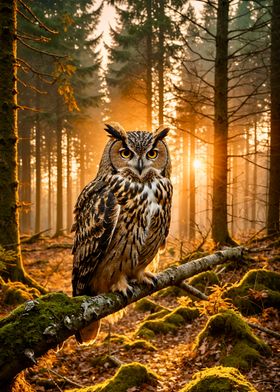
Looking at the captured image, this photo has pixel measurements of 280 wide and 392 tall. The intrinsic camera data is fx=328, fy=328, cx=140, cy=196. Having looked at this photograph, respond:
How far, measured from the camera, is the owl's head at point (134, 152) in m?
3.43

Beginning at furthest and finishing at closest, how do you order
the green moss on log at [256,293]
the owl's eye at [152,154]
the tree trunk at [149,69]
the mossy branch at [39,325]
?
the tree trunk at [149,69], the green moss on log at [256,293], the owl's eye at [152,154], the mossy branch at [39,325]

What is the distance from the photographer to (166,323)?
22.0 feet

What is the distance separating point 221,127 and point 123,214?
7101mm

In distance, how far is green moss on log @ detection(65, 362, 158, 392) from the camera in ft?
13.2

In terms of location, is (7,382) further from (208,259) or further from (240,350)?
(240,350)

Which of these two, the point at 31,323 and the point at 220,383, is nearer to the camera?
the point at 31,323

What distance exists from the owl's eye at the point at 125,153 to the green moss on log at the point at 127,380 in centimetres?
282

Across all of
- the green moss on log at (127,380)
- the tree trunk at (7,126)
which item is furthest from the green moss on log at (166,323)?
the tree trunk at (7,126)

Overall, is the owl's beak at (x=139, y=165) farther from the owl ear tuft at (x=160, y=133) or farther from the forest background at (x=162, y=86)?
the forest background at (x=162, y=86)

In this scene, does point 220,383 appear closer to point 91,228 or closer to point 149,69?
point 91,228

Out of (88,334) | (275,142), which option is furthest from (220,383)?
(275,142)

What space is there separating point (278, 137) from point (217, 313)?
7838 millimetres

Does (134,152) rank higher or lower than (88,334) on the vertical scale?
higher

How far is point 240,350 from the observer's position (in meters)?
4.58
